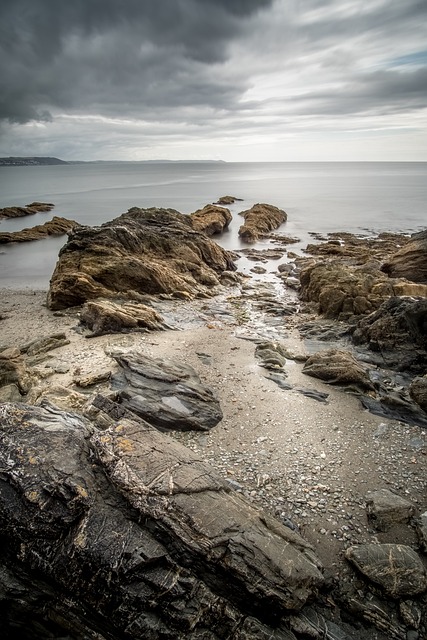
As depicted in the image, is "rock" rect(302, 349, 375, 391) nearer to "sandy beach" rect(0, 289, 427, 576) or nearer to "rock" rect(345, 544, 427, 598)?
"sandy beach" rect(0, 289, 427, 576)

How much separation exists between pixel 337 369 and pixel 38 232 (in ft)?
176

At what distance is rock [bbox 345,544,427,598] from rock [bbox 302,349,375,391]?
7.01 m

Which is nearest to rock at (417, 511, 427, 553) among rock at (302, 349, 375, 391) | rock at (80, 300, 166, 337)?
rock at (302, 349, 375, 391)

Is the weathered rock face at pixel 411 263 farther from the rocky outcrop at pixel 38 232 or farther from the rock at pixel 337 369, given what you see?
the rocky outcrop at pixel 38 232

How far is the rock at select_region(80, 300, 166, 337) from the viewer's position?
19.0 m

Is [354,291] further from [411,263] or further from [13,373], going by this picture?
[13,373]

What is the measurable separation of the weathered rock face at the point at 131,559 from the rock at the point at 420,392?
8.12 meters

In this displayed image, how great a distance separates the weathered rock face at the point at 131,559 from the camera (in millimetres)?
5746

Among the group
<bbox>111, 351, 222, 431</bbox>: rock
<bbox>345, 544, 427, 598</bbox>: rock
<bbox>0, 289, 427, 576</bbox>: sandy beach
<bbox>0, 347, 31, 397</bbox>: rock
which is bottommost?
<bbox>0, 289, 427, 576</bbox>: sandy beach

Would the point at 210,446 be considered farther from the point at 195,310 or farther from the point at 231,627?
the point at 195,310

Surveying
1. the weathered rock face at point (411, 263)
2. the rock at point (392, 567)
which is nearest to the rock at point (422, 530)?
the rock at point (392, 567)

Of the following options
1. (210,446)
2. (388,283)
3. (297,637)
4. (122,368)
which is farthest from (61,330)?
(388,283)

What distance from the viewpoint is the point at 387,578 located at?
7043mm

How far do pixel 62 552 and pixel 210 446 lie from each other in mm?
5615
